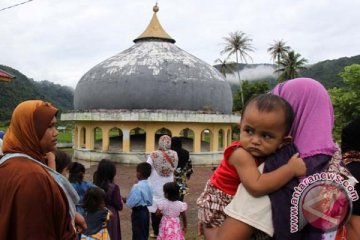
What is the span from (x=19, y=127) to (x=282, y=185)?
1.73m

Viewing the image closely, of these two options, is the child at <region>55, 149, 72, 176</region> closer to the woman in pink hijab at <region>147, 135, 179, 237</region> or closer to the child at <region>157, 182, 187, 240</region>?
the child at <region>157, 182, 187, 240</region>

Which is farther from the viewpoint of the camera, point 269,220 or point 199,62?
point 199,62

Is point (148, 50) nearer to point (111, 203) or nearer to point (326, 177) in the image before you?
point (111, 203)

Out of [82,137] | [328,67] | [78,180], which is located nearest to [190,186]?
[78,180]

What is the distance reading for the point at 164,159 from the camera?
6.38 metres

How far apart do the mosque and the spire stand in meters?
0.70

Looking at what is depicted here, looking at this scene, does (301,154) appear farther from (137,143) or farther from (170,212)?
(137,143)

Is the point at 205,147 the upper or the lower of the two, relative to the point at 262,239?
lower

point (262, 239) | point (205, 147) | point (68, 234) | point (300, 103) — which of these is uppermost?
point (300, 103)

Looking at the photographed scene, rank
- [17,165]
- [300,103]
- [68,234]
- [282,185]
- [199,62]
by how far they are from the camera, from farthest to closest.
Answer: [199,62], [68,234], [17,165], [300,103], [282,185]

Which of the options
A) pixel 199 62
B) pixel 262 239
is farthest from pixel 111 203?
pixel 199 62

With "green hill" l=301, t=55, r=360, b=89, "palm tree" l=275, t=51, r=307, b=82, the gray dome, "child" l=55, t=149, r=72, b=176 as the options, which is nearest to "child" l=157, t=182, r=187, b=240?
"child" l=55, t=149, r=72, b=176

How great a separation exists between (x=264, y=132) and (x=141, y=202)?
399cm

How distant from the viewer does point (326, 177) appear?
171 cm
